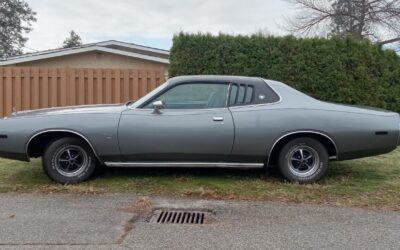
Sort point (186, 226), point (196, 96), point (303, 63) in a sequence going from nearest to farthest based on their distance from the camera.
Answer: point (186, 226), point (196, 96), point (303, 63)

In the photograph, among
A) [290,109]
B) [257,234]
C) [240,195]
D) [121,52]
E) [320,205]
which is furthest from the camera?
[121,52]

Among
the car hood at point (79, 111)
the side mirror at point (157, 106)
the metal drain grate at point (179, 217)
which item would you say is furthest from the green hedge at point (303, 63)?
the metal drain grate at point (179, 217)

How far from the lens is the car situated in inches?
252

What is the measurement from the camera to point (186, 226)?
4801 mm

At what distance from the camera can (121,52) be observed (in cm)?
1558

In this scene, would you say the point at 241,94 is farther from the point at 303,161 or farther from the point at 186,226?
the point at 186,226

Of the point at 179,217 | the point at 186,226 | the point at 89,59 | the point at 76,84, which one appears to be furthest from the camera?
the point at 89,59

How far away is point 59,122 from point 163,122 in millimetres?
1393

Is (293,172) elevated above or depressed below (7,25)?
below

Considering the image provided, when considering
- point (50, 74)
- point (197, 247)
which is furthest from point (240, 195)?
point (50, 74)

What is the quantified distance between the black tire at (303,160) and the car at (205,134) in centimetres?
1

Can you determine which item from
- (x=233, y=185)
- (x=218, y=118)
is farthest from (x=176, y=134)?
(x=233, y=185)

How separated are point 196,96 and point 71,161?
6.45 feet

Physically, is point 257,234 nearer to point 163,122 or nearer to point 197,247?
point 197,247
